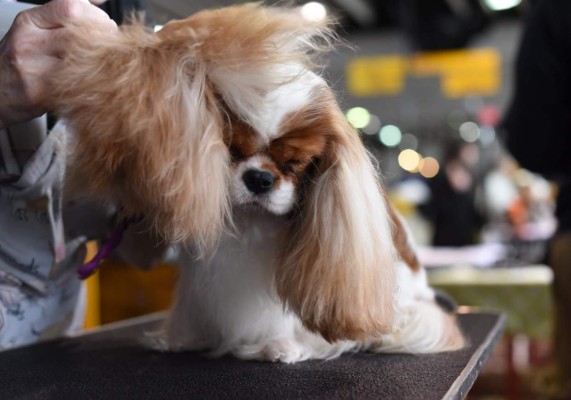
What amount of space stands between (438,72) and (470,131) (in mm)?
2515

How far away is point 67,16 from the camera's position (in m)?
0.93

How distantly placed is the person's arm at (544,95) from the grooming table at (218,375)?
835 mm

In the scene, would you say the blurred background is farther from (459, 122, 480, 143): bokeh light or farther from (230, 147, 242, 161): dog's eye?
(230, 147, 242, 161): dog's eye

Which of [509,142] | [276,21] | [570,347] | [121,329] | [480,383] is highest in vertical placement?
[276,21]

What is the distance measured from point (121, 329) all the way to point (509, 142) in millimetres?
1241

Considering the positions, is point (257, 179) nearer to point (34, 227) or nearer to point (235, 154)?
point (235, 154)

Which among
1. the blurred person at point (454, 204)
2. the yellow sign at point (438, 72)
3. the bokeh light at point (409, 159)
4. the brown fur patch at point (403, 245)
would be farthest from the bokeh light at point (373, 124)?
the brown fur patch at point (403, 245)

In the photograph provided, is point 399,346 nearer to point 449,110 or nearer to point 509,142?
point 509,142

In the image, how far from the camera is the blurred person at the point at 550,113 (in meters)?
1.79

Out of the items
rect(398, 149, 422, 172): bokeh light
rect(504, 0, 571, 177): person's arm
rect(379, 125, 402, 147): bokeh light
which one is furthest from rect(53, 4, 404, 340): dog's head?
rect(398, 149, 422, 172): bokeh light

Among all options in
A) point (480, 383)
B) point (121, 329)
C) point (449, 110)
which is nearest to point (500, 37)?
point (449, 110)

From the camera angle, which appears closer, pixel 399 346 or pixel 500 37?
pixel 399 346

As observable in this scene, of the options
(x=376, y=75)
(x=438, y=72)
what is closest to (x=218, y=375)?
(x=376, y=75)

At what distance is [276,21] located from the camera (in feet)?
2.92
